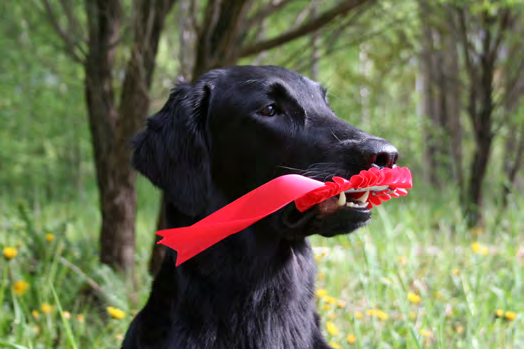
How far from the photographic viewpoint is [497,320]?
102 inches

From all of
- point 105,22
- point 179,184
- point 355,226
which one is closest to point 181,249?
point 179,184

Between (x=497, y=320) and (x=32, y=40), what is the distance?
22.4 ft

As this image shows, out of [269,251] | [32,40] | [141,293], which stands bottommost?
[141,293]

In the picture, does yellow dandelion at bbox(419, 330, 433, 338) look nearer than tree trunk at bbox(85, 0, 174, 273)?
Yes

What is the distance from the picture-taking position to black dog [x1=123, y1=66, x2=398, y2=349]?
1.83 meters

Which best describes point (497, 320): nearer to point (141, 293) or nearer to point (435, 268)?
point (435, 268)

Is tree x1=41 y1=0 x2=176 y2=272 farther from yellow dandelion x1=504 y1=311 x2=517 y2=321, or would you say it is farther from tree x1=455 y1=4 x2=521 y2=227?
tree x1=455 y1=4 x2=521 y2=227

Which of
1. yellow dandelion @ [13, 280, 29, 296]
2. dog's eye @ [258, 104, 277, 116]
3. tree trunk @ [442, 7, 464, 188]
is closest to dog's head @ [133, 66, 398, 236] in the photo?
dog's eye @ [258, 104, 277, 116]

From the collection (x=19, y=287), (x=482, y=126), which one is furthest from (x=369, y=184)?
(x=482, y=126)

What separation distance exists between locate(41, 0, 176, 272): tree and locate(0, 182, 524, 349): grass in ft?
0.92

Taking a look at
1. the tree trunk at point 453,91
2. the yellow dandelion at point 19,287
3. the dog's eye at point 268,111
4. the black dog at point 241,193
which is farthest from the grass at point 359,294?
the tree trunk at point 453,91

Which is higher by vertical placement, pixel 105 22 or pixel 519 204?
pixel 105 22

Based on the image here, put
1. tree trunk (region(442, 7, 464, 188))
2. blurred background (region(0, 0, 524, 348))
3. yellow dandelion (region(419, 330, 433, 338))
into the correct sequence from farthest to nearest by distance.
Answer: tree trunk (region(442, 7, 464, 188)), blurred background (region(0, 0, 524, 348)), yellow dandelion (region(419, 330, 433, 338))

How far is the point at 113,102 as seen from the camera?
Answer: 3.75m
